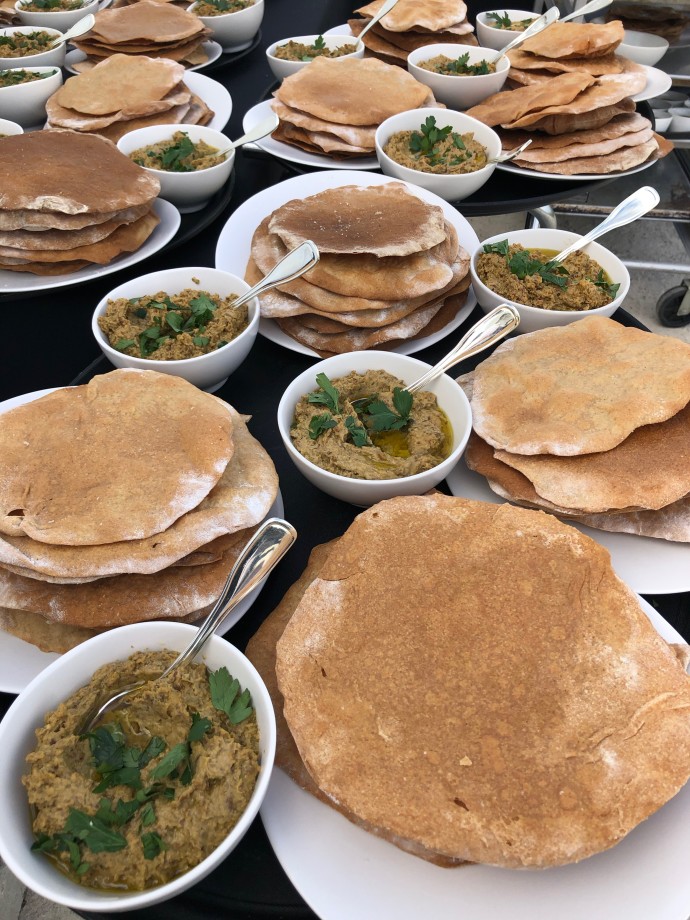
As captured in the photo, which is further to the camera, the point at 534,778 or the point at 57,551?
the point at 57,551

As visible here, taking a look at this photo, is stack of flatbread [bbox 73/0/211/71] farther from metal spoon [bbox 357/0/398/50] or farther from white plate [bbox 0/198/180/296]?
white plate [bbox 0/198/180/296]

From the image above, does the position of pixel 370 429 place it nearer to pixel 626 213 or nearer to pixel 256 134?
pixel 626 213

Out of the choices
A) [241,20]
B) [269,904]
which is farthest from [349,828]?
→ [241,20]

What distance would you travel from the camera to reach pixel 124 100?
2.49 meters

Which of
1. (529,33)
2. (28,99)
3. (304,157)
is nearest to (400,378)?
(304,157)

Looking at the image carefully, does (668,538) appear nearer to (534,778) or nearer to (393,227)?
(534,778)

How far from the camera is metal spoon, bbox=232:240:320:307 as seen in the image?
1655 millimetres

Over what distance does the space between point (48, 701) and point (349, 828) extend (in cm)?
49

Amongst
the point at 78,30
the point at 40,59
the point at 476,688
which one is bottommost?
the point at 476,688

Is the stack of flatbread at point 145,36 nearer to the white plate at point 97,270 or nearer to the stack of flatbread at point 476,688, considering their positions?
the white plate at point 97,270

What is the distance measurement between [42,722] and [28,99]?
2527mm

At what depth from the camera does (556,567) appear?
1186 mm

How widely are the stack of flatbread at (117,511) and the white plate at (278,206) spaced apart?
0.57m

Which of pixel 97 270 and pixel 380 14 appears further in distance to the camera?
pixel 380 14
